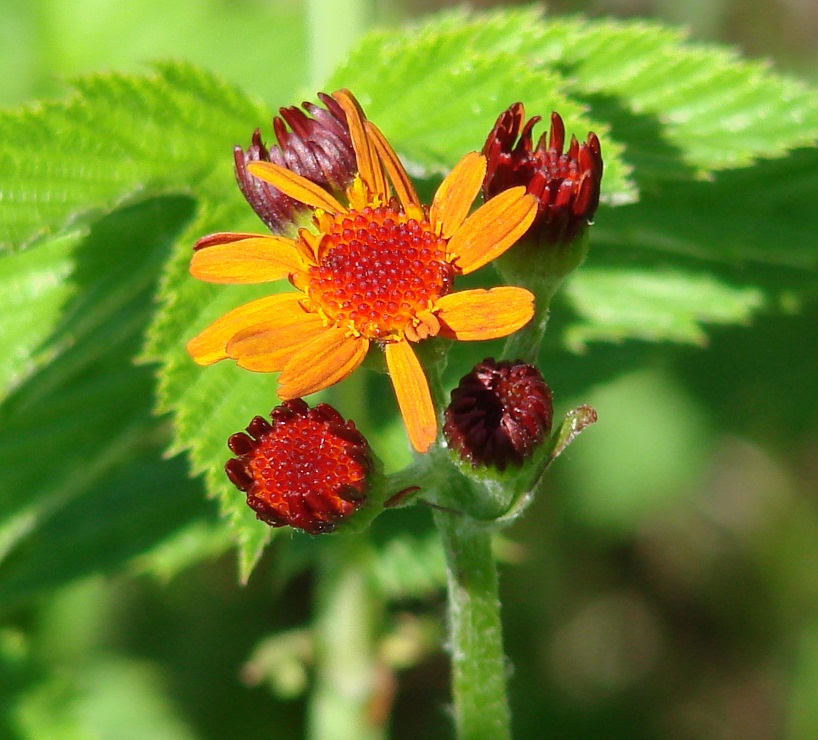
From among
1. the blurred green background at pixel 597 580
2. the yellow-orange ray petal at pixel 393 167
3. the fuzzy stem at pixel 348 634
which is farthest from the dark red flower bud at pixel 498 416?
the blurred green background at pixel 597 580

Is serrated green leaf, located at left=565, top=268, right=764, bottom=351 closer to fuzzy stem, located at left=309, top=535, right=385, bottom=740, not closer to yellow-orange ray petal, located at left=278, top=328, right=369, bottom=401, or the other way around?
fuzzy stem, located at left=309, top=535, right=385, bottom=740

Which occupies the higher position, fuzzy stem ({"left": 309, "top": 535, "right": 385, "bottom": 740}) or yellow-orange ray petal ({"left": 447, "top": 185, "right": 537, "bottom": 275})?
yellow-orange ray petal ({"left": 447, "top": 185, "right": 537, "bottom": 275})

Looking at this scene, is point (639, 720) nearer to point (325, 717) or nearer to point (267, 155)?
point (325, 717)

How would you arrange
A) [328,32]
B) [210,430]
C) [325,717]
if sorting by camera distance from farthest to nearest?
[325,717] < [328,32] < [210,430]

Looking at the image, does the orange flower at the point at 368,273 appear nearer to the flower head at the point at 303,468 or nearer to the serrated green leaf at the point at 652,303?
the flower head at the point at 303,468

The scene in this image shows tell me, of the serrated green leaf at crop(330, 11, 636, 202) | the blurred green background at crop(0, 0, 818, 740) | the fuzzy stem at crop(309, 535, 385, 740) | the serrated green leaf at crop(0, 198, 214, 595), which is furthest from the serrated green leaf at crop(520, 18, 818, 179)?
the blurred green background at crop(0, 0, 818, 740)

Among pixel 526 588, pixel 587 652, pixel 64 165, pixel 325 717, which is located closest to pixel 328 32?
pixel 64 165
